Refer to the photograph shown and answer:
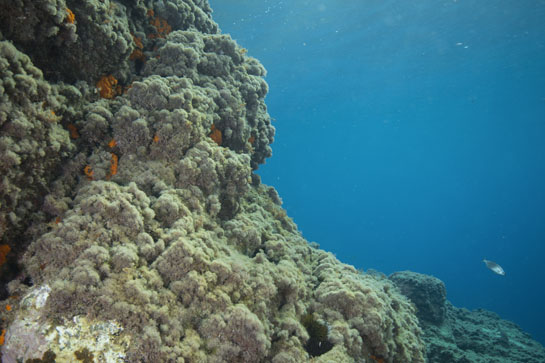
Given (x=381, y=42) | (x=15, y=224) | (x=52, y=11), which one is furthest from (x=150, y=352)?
(x=381, y=42)

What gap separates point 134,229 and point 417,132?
282 ft

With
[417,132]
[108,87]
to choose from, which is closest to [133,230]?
[108,87]

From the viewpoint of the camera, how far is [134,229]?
3705 millimetres

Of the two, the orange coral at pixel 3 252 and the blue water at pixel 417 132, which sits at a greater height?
the blue water at pixel 417 132

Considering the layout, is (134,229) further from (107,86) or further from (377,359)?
(377,359)

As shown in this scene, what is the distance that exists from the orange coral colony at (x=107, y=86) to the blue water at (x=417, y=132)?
21.7 meters

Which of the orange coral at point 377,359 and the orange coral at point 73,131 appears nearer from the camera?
the orange coral at point 73,131

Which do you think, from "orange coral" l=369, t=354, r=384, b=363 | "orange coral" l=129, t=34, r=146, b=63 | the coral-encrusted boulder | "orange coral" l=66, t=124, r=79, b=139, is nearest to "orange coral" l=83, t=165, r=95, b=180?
"orange coral" l=66, t=124, r=79, b=139

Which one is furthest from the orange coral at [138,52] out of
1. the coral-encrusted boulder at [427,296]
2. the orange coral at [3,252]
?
the coral-encrusted boulder at [427,296]

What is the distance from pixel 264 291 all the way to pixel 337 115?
2457 inches

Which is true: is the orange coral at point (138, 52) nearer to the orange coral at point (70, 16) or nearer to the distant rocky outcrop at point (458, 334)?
the orange coral at point (70, 16)

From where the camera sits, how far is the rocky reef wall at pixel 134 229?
3.03 meters

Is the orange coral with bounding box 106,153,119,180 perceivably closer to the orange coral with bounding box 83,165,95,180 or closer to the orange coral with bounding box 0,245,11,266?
the orange coral with bounding box 83,165,95,180

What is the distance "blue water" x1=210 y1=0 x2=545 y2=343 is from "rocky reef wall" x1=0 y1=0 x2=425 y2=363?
22118mm
